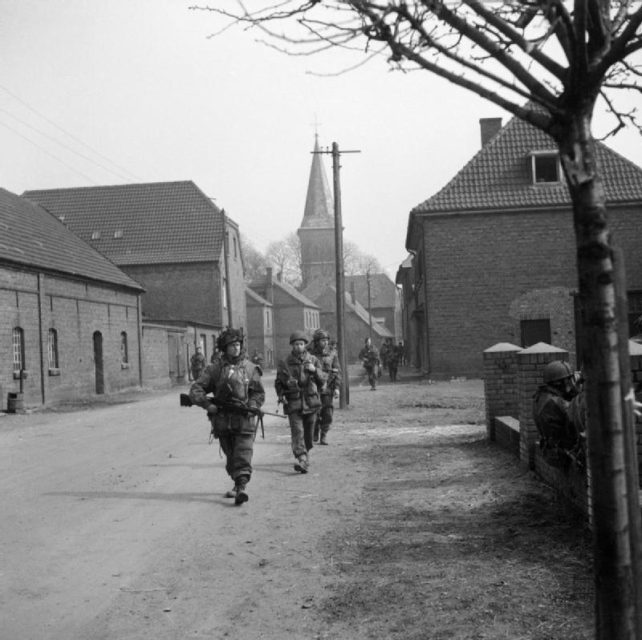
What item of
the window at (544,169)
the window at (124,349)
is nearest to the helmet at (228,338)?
the window at (544,169)

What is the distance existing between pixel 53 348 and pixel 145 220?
78.3 feet

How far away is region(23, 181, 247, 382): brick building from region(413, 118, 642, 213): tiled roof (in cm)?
2060

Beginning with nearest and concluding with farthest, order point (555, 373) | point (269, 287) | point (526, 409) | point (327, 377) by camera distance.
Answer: point (555, 373), point (526, 409), point (327, 377), point (269, 287)

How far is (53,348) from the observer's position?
28.2 meters

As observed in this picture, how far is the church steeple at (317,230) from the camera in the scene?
Result: 101 m

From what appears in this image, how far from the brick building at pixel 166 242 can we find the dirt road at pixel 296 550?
3750cm

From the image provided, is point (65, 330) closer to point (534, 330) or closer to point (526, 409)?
point (534, 330)

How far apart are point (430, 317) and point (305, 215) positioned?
7467 cm

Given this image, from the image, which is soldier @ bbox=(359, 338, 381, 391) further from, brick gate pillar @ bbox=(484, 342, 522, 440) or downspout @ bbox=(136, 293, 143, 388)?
brick gate pillar @ bbox=(484, 342, 522, 440)

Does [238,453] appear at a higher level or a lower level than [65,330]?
lower

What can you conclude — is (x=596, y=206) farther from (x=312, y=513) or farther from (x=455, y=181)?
(x=455, y=181)

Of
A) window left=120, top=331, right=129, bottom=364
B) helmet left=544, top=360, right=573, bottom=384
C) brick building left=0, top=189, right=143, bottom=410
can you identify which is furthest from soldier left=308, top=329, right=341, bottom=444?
window left=120, top=331, right=129, bottom=364

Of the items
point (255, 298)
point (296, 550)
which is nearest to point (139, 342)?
point (296, 550)

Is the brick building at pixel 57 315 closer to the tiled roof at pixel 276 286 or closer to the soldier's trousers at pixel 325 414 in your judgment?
the soldier's trousers at pixel 325 414
